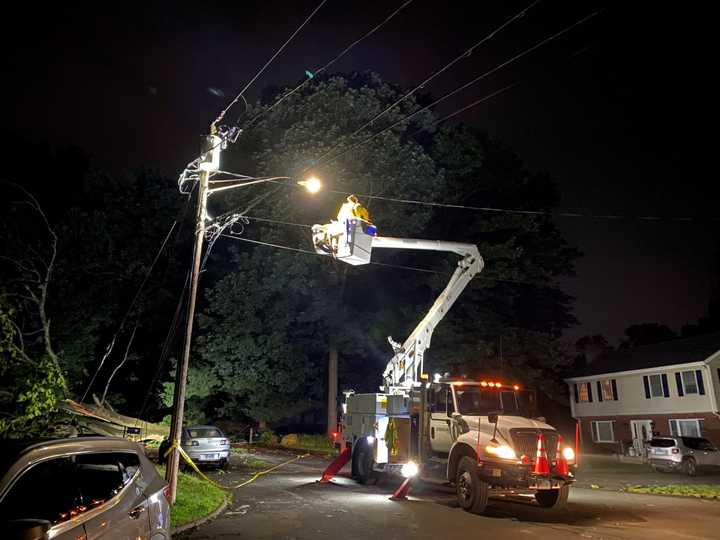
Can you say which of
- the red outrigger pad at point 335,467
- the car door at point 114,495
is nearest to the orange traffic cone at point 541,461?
the red outrigger pad at point 335,467

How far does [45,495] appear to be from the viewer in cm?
461

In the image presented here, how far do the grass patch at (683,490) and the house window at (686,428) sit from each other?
15.3 metres

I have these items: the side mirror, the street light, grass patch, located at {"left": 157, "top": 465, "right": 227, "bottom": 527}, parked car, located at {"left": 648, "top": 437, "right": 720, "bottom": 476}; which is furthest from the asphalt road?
parked car, located at {"left": 648, "top": 437, "right": 720, "bottom": 476}

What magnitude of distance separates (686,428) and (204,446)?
2557cm

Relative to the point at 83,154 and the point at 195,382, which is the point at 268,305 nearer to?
the point at 195,382

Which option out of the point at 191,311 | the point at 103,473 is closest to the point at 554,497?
the point at 191,311

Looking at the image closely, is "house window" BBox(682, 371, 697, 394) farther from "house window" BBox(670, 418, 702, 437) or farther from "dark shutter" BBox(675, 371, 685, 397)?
"house window" BBox(670, 418, 702, 437)

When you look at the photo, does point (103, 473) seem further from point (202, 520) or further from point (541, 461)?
point (541, 461)

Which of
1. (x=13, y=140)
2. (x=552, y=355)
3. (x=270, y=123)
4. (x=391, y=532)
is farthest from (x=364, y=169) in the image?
(x=13, y=140)

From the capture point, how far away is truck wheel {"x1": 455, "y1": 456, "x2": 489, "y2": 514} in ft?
36.6

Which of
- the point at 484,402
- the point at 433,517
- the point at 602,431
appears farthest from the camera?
the point at 602,431

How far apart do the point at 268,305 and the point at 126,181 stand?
12.9 meters

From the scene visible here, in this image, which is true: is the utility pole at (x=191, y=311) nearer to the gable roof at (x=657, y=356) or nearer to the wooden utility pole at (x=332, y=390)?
the wooden utility pole at (x=332, y=390)

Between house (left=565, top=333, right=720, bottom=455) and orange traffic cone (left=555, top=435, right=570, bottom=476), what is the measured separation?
20337 mm
